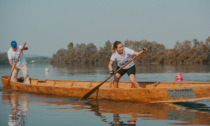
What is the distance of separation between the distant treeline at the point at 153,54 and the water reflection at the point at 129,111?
7069cm

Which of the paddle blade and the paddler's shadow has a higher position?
the paddle blade

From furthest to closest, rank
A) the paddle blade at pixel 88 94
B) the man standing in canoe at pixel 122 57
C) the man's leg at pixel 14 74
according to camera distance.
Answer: the man's leg at pixel 14 74 → the paddle blade at pixel 88 94 → the man standing in canoe at pixel 122 57

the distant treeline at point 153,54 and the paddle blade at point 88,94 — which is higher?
the distant treeline at point 153,54

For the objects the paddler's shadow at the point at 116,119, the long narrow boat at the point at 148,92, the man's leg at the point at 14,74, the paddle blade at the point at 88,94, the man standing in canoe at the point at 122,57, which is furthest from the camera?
the man's leg at the point at 14,74

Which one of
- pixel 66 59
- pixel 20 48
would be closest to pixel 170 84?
pixel 20 48

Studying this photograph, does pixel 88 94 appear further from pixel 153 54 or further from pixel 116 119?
pixel 153 54

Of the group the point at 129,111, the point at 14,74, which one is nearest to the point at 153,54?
the point at 14,74

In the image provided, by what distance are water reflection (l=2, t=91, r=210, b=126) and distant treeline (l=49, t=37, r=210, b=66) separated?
232ft

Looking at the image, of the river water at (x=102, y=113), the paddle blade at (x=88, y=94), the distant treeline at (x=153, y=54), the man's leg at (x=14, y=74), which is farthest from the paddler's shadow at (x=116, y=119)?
the distant treeline at (x=153, y=54)

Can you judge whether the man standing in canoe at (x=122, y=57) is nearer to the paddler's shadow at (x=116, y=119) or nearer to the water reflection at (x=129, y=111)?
the water reflection at (x=129, y=111)

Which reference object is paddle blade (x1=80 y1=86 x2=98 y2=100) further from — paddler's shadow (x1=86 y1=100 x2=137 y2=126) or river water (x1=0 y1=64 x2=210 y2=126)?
paddler's shadow (x1=86 y1=100 x2=137 y2=126)

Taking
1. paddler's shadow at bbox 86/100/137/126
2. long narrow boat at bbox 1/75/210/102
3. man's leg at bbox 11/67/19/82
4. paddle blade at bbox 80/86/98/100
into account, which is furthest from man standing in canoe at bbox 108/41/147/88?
man's leg at bbox 11/67/19/82

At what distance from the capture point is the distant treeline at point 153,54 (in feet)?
261

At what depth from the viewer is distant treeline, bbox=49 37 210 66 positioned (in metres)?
79.5
